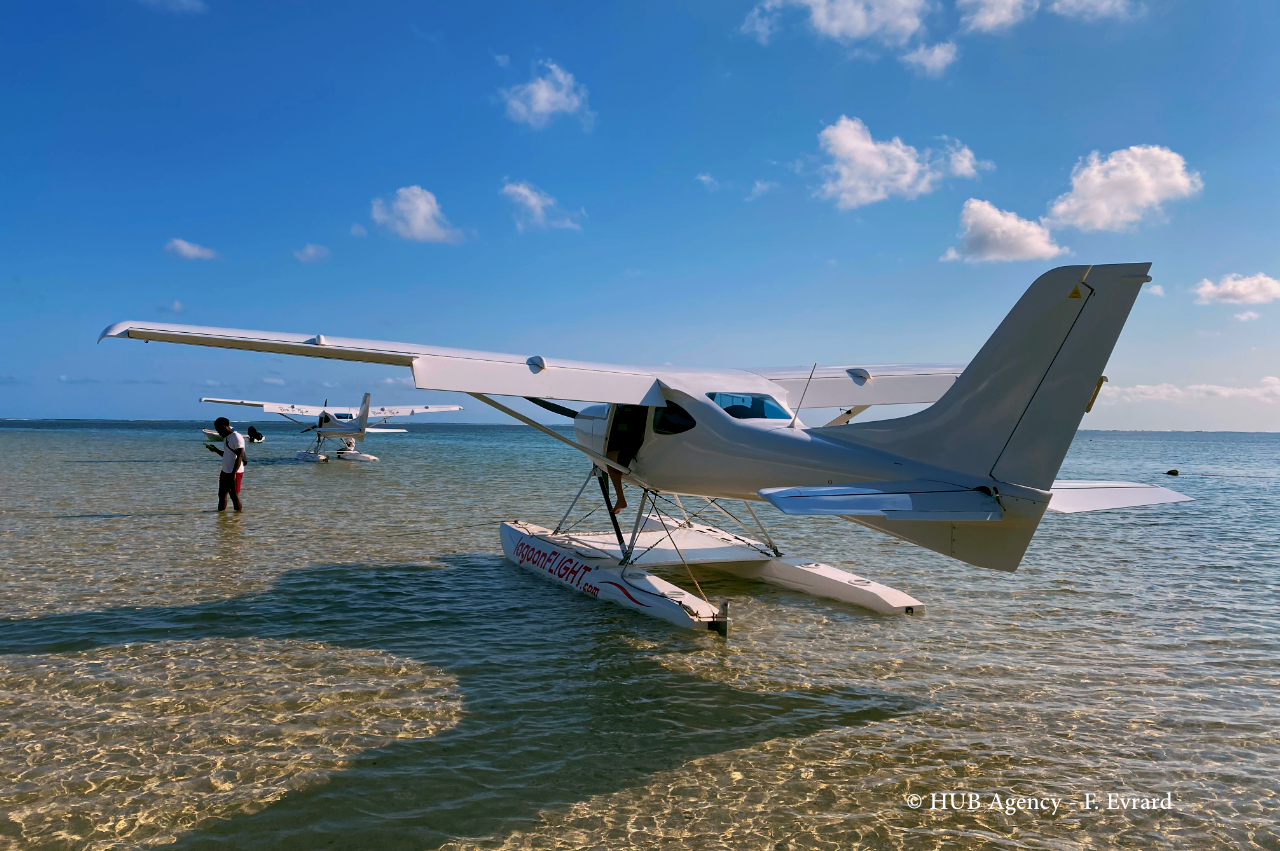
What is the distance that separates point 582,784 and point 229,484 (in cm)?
1384

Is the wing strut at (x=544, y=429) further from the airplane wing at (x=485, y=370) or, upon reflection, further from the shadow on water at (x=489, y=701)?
the shadow on water at (x=489, y=701)

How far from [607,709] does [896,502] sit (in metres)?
2.66

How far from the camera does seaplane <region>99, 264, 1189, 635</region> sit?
5.05 metres

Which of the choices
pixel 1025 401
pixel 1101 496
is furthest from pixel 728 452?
pixel 1101 496

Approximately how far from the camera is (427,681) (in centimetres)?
570

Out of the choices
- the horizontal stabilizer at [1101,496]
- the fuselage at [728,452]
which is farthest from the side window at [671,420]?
the horizontal stabilizer at [1101,496]

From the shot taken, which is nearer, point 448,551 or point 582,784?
point 582,784

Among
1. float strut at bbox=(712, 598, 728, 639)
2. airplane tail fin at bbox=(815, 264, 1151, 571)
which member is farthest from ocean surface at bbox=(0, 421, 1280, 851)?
airplane tail fin at bbox=(815, 264, 1151, 571)

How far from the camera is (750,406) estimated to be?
7504mm

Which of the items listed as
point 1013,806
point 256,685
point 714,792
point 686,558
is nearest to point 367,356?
point 256,685

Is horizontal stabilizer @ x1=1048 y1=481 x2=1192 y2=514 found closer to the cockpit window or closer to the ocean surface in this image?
the ocean surface

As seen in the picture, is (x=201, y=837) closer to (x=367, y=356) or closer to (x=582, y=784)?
(x=582, y=784)

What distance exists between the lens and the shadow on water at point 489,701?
376 centimetres

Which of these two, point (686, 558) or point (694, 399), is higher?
point (694, 399)
